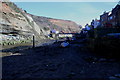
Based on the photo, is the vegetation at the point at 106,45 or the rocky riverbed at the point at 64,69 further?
the vegetation at the point at 106,45

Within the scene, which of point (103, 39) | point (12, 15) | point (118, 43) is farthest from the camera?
point (12, 15)

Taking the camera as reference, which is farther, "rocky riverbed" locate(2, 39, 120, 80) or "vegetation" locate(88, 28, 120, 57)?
"vegetation" locate(88, 28, 120, 57)

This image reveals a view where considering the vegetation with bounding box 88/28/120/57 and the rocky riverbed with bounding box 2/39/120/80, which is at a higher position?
the vegetation with bounding box 88/28/120/57

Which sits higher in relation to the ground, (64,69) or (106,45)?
(106,45)

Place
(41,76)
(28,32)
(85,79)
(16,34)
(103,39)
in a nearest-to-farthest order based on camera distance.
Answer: (85,79)
(41,76)
(103,39)
(16,34)
(28,32)

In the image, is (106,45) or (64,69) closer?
(64,69)

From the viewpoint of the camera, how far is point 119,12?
2927 cm

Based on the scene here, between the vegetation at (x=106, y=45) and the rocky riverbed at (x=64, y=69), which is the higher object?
the vegetation at (x=106, y=45)

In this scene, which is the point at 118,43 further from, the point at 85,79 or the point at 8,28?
the point at 8,28

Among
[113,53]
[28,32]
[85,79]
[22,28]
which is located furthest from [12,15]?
[85,79]

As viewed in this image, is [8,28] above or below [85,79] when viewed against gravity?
above

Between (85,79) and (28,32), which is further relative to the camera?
(28,32)

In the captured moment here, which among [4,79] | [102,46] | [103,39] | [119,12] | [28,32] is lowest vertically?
[4,79]

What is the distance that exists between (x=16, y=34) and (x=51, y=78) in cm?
3041
